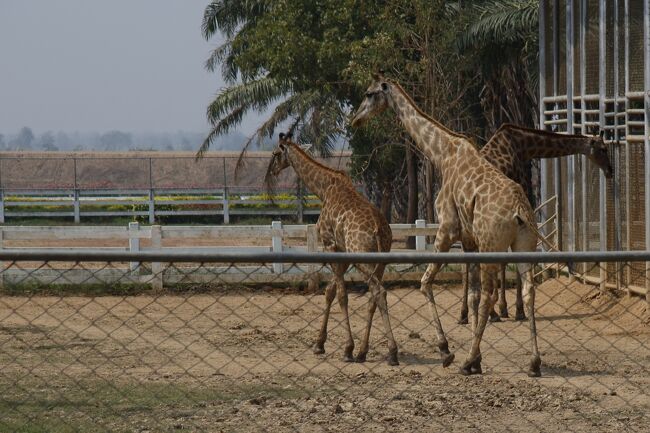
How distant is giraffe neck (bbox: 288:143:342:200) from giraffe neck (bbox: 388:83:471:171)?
1.04 m

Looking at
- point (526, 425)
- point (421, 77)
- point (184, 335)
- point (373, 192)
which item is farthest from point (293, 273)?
point (373, 192)

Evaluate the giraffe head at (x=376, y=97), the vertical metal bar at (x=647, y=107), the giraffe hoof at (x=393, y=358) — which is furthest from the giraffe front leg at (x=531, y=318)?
the giraffe head at (x=376, y=97)

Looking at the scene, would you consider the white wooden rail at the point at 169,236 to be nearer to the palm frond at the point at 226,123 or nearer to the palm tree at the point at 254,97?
the palm tree at the point at 254,97

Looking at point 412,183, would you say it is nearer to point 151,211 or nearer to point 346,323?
point 151,211

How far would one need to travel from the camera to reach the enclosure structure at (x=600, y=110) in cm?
1598

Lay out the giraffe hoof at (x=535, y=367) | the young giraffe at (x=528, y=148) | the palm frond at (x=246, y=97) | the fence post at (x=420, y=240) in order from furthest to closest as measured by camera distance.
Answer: the palm frond at (x=246, y=97) → the fence post at (x=420, y=240) → the young giraffe at (x=528, y=148) → the giraffe hoof at (x=535, y=367)

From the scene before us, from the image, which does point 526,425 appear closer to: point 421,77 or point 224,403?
point 224,403

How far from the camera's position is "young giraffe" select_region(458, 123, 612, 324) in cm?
1598

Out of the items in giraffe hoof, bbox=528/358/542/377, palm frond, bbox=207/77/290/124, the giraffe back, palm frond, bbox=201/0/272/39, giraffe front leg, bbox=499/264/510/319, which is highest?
palm frond, bbox=201/0/272/39

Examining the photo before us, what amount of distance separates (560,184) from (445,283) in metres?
2.36

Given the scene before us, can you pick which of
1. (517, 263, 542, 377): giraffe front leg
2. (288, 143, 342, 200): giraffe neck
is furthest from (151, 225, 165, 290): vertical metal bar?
(517, 263, 542, 377): giraffe front leg

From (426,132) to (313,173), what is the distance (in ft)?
4.86

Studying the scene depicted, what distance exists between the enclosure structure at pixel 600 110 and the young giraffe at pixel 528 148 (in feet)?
A: 1.38

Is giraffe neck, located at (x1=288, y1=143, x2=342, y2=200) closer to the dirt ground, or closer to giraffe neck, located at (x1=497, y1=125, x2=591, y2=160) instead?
the dirt ground
